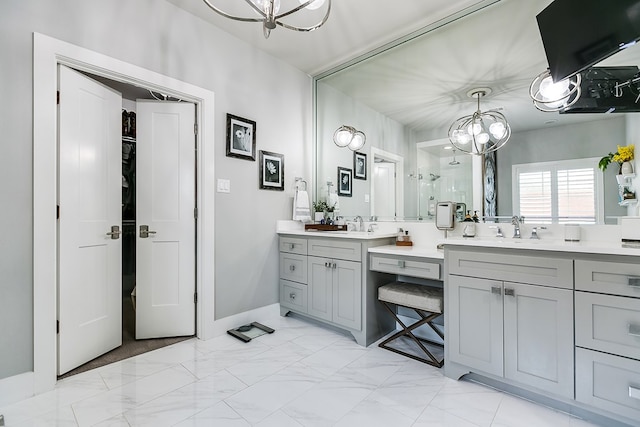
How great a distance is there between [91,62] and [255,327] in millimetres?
2414

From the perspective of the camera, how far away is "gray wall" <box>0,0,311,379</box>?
170 centimetres

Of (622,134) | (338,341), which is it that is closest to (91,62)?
Result: (338,341)

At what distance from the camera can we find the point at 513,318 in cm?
169

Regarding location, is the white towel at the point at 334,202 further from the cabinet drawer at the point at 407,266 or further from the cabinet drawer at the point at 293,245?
the cabinet drawer at the point at 407,266

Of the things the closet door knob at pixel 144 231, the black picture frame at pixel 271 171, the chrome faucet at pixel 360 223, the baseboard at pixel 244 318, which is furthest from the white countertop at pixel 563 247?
the closet door knob at pixel 144 231

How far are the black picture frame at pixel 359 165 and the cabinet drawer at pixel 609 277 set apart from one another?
77.0 inches

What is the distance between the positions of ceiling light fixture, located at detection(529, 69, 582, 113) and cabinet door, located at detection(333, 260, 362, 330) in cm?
170

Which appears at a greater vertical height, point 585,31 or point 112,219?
point 585,31

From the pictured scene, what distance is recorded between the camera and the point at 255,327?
111 inches

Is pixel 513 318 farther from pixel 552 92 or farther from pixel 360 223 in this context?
pixel 360 223

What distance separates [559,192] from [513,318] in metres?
0.94

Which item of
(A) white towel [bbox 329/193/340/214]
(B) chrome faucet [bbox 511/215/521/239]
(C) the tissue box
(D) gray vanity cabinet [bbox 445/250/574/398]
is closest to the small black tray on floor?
(A) white towel [bbox 329/193/340/214]

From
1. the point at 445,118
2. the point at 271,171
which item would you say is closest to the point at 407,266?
the point at 445,118

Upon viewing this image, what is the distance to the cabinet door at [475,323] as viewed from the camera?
68.9 inches
